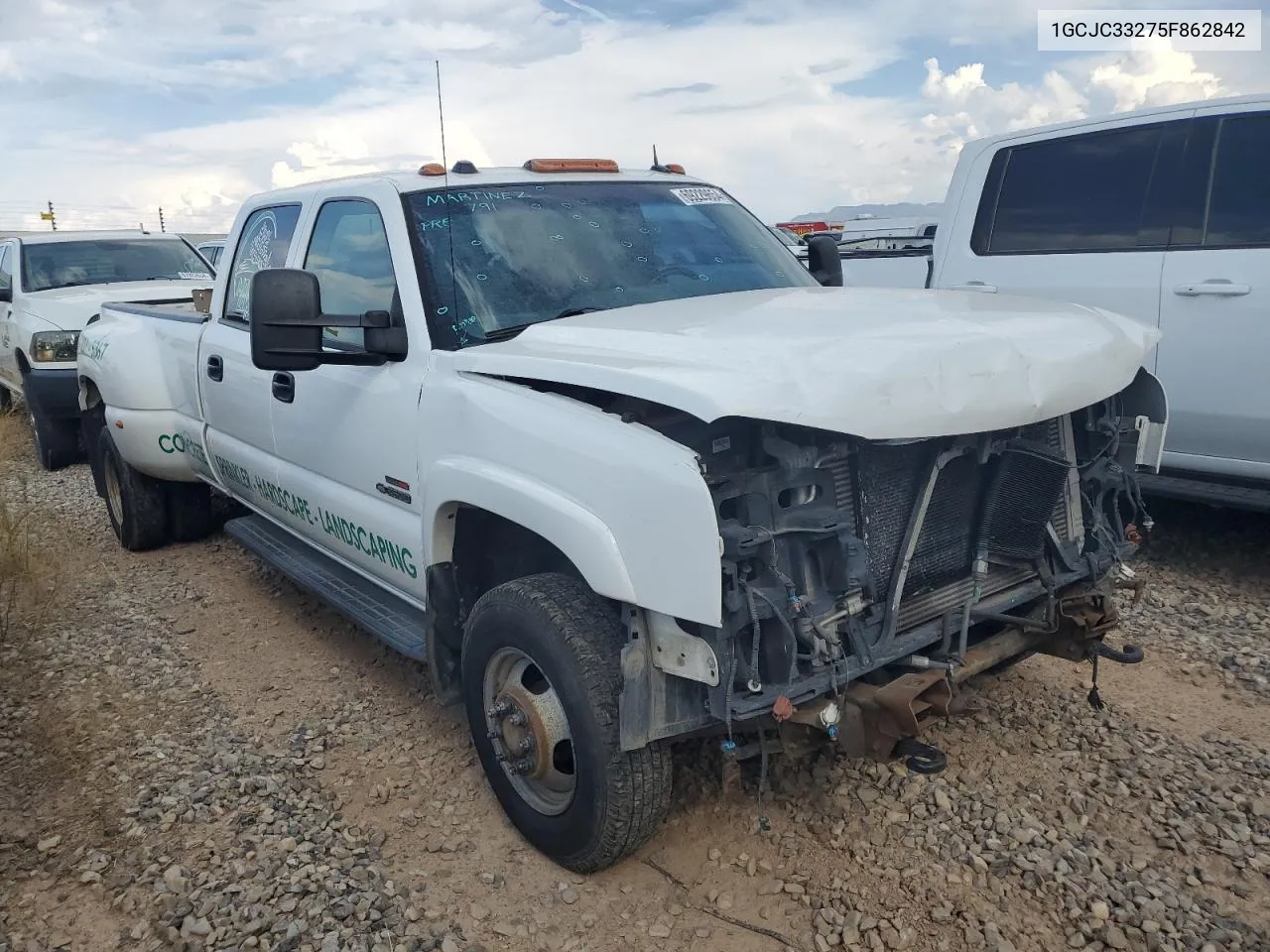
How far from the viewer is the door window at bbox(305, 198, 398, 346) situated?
361 centimetres

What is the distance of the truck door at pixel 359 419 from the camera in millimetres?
3438

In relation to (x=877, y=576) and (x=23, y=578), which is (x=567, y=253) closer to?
(x=877, y=576)

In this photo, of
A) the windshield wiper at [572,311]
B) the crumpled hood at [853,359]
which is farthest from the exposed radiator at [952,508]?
the windshield wiper at [572,311]

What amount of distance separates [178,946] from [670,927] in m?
1.32

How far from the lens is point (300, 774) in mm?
3578

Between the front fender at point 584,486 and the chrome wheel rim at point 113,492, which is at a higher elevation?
the front fender at point 584,486

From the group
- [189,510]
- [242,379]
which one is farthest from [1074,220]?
[189,510]

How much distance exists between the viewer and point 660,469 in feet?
7.73

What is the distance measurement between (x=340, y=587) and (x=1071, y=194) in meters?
4.16

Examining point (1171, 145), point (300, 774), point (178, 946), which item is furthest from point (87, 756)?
point (1171, 145)

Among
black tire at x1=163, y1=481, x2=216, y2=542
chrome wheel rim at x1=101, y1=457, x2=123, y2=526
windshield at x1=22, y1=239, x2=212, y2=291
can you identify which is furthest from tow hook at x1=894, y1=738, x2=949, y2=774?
windshield at x1=22, y1=239, x2=212, y2=291

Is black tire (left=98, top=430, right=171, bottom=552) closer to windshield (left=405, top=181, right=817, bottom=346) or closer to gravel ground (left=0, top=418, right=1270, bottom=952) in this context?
gravel ground (left=0, top=418, right=1270, bottom=952)

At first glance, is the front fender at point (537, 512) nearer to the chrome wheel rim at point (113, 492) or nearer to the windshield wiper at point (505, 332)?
the windshield wiper at point (505, 332)

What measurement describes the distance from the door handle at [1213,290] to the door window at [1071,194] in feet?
1.14
